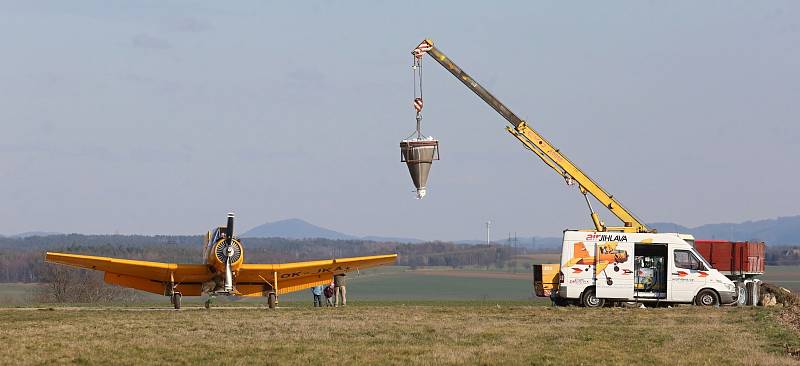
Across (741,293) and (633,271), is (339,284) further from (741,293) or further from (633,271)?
(741,293)

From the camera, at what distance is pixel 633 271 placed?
3219 cm

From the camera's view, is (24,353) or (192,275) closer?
(24,353)

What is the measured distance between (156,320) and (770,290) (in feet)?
70.1

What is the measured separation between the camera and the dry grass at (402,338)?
58.5 ft

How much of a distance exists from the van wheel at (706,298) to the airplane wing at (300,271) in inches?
397

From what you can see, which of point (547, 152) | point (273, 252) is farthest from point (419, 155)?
point (273, 252)

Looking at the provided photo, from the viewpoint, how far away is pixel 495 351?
18734 mm

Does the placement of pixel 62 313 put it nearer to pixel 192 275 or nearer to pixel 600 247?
pixel 192 275

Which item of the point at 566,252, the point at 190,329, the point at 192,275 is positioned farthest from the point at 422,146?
the point at 190,329

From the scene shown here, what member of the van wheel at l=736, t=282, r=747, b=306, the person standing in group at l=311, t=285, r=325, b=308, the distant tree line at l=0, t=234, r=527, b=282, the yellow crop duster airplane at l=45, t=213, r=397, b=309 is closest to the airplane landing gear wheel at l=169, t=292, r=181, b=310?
the yellow crop duster airplane at l=45, t=213, r=397, b=309

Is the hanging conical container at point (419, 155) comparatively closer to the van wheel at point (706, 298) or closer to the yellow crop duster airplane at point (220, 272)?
the yellow crop duster airplane at point (220, 272)

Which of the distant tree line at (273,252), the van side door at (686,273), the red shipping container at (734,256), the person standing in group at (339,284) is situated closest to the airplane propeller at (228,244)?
the person standing in group at (339,284)

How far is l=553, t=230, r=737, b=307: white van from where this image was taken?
105 ft

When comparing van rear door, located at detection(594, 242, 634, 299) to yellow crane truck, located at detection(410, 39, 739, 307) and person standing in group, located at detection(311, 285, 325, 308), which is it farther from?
person standing in group, located at detection(311, 285, 325, 308)
